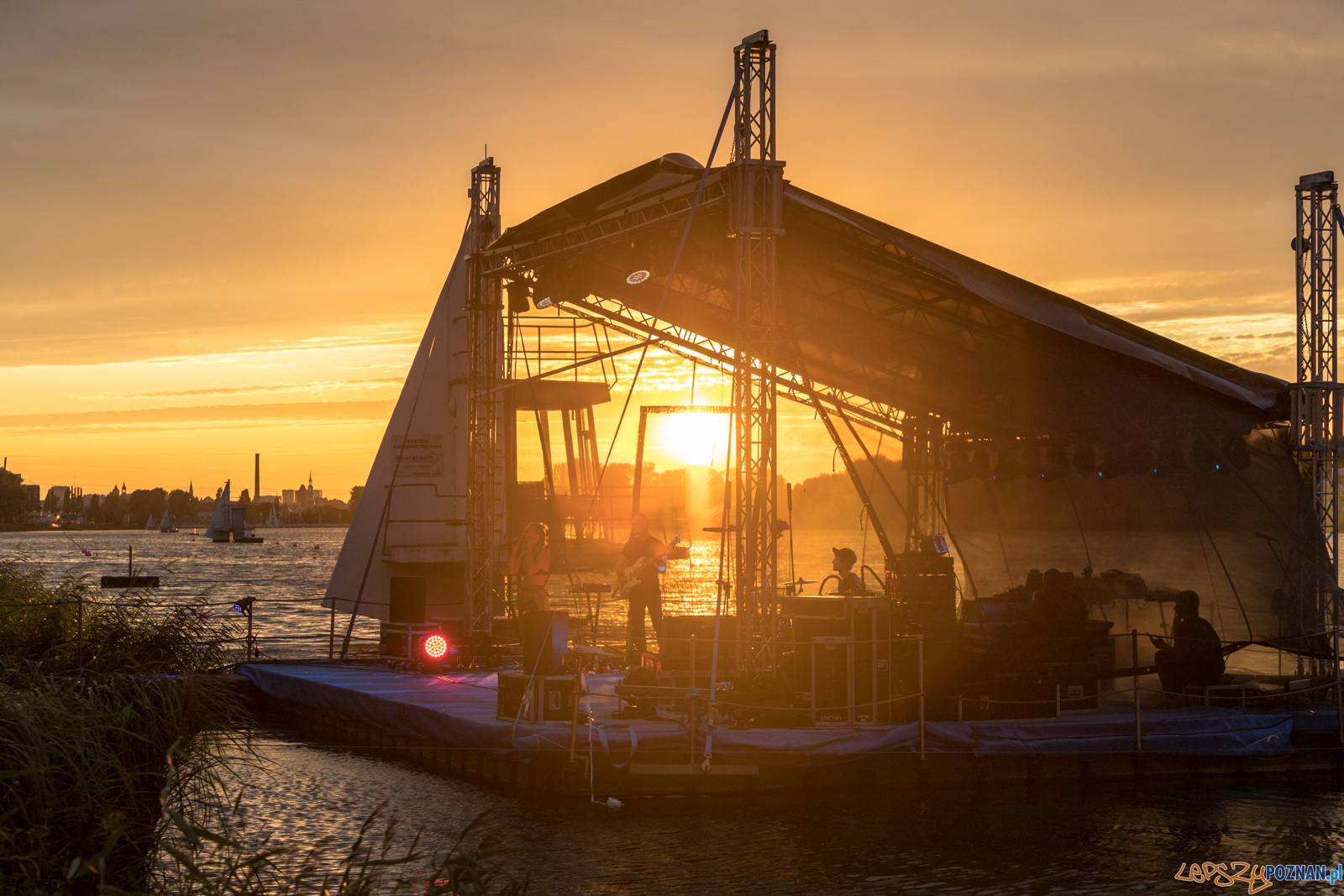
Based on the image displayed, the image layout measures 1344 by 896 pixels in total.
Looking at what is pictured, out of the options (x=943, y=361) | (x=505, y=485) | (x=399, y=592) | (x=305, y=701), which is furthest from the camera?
(x=505, y=485)

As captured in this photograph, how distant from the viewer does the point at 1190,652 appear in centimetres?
1310

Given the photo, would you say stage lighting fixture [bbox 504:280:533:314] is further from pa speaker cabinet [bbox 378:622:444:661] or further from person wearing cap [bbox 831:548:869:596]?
person wearing cap [bbox 831:548:869:596]

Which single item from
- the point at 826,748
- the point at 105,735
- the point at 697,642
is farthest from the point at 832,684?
the point at 105,735

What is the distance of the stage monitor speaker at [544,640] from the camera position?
38.4 ft

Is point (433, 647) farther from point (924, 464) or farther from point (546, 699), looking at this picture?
point (924, 464)

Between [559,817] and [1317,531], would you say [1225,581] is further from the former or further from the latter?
[559,817]

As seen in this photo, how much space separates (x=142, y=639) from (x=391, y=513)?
10.5 metres

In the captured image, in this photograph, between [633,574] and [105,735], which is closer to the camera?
[105,735]

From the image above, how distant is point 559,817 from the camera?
1059cm

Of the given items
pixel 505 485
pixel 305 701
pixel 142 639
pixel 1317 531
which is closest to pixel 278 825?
pixel 142 639

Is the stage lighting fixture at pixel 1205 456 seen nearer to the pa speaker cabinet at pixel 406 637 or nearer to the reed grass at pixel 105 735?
the pa speaker cabinet at pixel 406 637

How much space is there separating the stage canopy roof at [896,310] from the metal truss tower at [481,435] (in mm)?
606

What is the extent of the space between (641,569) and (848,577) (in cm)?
Result: 291

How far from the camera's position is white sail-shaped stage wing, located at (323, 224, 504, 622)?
775 inches
